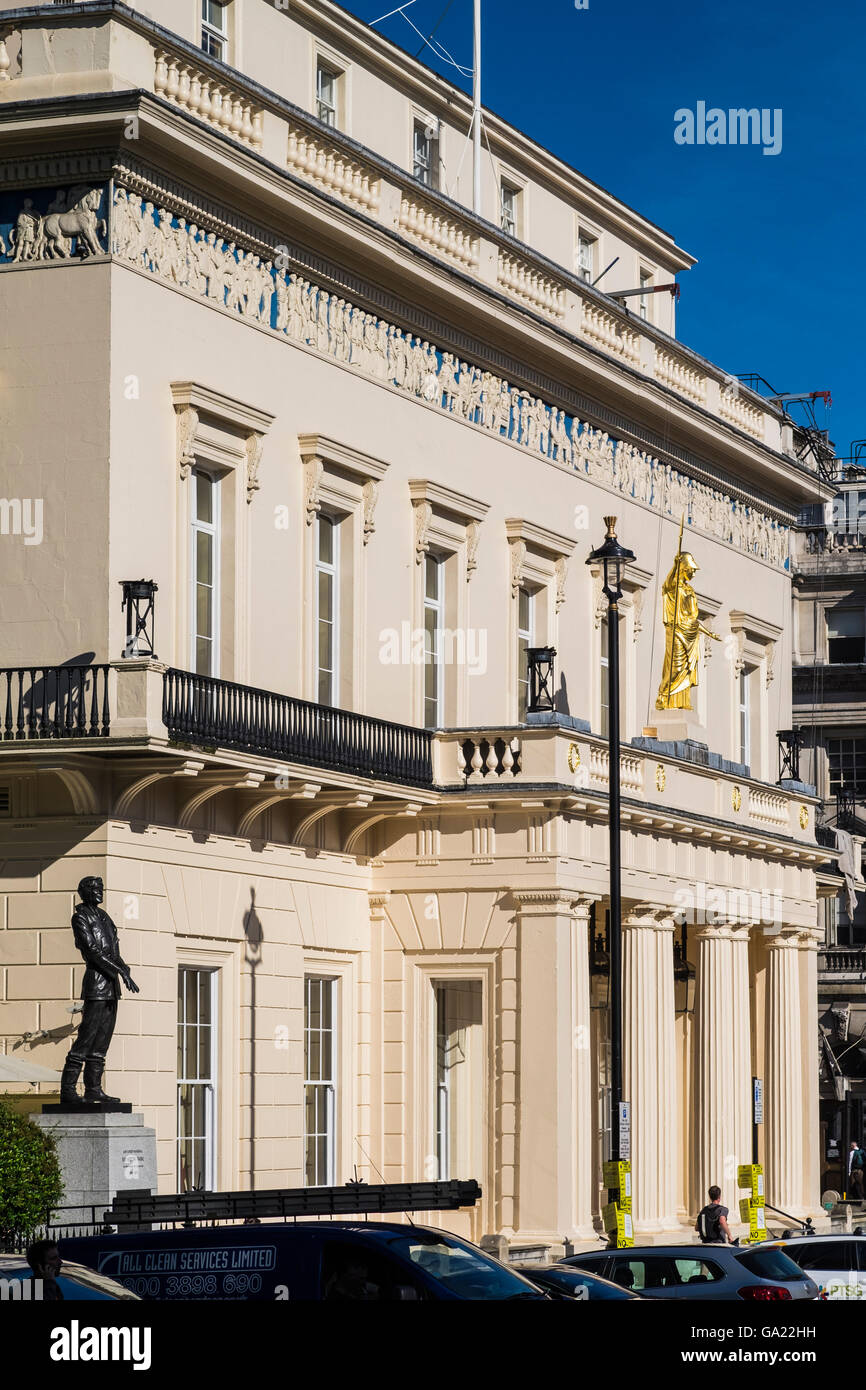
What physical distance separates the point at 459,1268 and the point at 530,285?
24.1 meters

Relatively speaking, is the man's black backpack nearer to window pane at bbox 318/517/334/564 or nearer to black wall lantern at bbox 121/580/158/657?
window pane at bbox 318/517/334/564

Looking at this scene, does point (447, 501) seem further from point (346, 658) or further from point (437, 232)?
point (437, 232)

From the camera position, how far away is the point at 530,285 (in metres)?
37.1

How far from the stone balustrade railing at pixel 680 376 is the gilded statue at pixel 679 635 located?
414cm

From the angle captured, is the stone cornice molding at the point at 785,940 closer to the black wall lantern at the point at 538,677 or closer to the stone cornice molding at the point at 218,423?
the black wall lantern at the point at 538,677

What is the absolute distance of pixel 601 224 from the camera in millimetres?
44125

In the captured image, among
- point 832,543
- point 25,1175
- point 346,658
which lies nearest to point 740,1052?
point 346,658

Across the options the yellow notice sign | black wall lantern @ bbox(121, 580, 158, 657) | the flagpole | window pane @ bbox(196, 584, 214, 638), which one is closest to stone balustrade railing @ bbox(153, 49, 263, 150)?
window pane @ bbox(196, 584, 214, 638)

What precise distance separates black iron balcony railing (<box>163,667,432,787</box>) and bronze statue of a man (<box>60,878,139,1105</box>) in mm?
2282

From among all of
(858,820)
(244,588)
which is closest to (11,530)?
(244,588)

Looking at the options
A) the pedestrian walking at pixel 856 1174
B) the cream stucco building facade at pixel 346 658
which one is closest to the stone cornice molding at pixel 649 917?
the cream stucco building facade at pixel 346 658

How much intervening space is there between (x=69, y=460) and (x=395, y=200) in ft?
27.9

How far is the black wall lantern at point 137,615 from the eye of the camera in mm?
25750

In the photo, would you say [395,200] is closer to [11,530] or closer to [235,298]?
[235,298]
